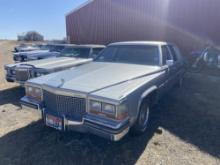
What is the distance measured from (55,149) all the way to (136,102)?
1565 mm

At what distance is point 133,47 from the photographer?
4.54 m

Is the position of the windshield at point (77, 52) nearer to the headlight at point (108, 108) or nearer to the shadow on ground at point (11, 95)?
the shadow on ground at point (11, 95)

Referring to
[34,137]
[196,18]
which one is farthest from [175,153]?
[196,18]

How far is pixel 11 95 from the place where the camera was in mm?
5859

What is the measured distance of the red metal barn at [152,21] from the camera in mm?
8703

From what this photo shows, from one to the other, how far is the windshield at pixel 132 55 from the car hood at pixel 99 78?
266 millimetres

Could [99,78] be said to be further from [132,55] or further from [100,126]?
[132,55]

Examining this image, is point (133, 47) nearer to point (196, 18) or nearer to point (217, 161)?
point (217, 161)

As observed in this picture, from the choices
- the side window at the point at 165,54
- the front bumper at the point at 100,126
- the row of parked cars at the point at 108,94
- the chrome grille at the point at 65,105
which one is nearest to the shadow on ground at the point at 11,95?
the row of parked cars at the point at 108,94

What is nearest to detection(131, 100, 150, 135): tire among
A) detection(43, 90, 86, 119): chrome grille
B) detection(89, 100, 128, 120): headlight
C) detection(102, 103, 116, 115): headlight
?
detection(89, 100, 128, 120): headlight

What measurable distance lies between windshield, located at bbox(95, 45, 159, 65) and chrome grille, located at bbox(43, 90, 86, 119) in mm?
1981

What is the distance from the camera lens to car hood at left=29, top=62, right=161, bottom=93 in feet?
9.55

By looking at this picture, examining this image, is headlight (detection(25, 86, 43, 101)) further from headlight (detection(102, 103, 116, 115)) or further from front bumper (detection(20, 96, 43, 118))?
headlight (detection(102, 103, 116, 115))

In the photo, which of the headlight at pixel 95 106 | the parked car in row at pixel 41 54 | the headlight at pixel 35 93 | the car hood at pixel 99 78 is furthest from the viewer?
the parked car in row at pixel 41 54
